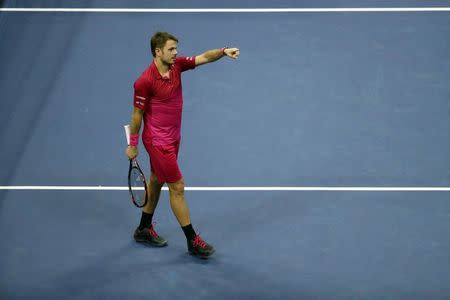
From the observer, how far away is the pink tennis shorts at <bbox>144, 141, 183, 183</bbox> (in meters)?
9.16

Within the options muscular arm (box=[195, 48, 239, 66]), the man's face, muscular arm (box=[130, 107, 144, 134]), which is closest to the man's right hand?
muscular arm (box=[130, 107, 144, 134])

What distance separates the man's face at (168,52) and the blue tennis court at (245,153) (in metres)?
1.85

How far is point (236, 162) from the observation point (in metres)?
10.7

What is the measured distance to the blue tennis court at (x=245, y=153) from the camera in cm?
935

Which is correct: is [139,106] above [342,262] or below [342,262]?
above

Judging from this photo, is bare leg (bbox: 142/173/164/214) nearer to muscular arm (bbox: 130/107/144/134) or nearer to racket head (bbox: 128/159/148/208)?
racket head (bbox: 128/159/148/208)

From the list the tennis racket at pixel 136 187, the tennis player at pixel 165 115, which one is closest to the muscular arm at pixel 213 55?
the tennis player at pixel 165 115

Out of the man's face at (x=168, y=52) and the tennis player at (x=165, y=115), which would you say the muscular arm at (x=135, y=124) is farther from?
the man's face at (x=168, y=52)

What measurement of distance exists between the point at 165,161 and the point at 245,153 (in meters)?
1.85

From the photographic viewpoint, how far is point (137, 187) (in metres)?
9.51

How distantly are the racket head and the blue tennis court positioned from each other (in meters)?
0.50

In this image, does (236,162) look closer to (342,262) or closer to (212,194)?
(212,194)

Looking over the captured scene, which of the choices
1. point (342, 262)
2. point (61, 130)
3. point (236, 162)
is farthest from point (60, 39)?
point (342, 262)

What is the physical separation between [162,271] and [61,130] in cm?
255
